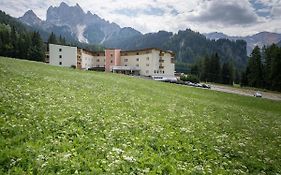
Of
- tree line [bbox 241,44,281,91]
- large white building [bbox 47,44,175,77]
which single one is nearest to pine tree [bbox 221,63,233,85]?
tree line [bbox 241,44,281,91]

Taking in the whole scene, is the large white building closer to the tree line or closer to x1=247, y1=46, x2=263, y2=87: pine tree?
x1=247, y1=46, x2=263, y2=87: pine tree

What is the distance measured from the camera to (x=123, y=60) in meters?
162

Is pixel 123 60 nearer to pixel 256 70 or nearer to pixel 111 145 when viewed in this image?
pixel 256 70

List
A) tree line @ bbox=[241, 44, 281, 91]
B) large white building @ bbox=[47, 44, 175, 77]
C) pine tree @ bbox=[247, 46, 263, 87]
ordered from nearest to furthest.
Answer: tree line @ bbox=[241, 44, 281, 91], pine tree @ bbox=[247, 46, 263, 87], large white building @ bbox=[47, 44, 175, 77]

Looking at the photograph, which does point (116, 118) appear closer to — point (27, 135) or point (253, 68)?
point (27, 135)

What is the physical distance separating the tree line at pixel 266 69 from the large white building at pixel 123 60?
4635cm

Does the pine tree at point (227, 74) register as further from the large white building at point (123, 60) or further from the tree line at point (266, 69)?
the large white building at point (123, 60)

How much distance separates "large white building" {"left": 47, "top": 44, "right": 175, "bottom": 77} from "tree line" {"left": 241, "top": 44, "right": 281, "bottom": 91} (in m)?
46.3

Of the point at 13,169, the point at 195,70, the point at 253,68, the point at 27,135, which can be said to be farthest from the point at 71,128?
the point at 195,70

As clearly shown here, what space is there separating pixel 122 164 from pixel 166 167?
1726 millimetres

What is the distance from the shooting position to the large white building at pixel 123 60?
13886 cm

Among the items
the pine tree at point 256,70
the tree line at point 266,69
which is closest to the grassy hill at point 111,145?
the tree line at point 266,69

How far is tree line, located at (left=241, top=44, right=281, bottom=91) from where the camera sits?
11288cm

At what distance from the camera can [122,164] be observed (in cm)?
882
